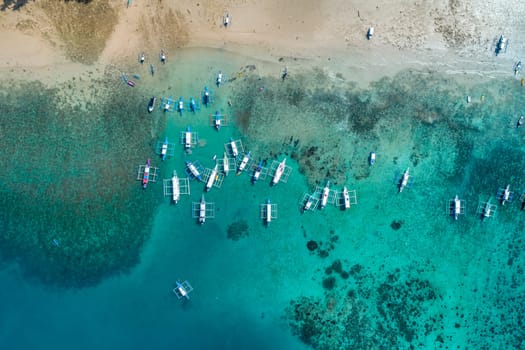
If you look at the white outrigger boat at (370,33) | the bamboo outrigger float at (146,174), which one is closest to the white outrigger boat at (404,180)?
the white outrigger boat at (370,33)

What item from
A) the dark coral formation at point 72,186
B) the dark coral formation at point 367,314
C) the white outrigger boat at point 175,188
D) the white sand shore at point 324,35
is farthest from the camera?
the dark coral formation at point 367,314

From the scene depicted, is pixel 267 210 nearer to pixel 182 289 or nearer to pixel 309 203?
pixel 309 203

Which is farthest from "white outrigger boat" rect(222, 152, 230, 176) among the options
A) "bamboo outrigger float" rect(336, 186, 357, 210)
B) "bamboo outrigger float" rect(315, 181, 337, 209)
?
"bamboo outrigger float" rect(336, 186, 357, 210)

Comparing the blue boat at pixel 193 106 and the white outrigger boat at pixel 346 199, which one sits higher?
the blue boat at pixel 193 106

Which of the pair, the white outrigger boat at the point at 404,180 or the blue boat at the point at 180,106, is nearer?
the blue boat at the point at 180,106

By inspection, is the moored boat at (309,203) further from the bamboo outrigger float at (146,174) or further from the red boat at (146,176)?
the red boat at (146,176)

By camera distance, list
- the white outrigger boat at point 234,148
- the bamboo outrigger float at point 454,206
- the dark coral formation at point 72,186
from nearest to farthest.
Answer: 1. the dark coral formation at point 72,186
2. the white outrigger boat at point 234,148
3. the bamboo outrigger float at point 454,206

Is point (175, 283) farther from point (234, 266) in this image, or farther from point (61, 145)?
point (61, 145)

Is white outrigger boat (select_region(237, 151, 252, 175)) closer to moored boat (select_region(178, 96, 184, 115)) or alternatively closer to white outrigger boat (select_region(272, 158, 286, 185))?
white outrigger boat (select_region(272, 158, 286, 185))
